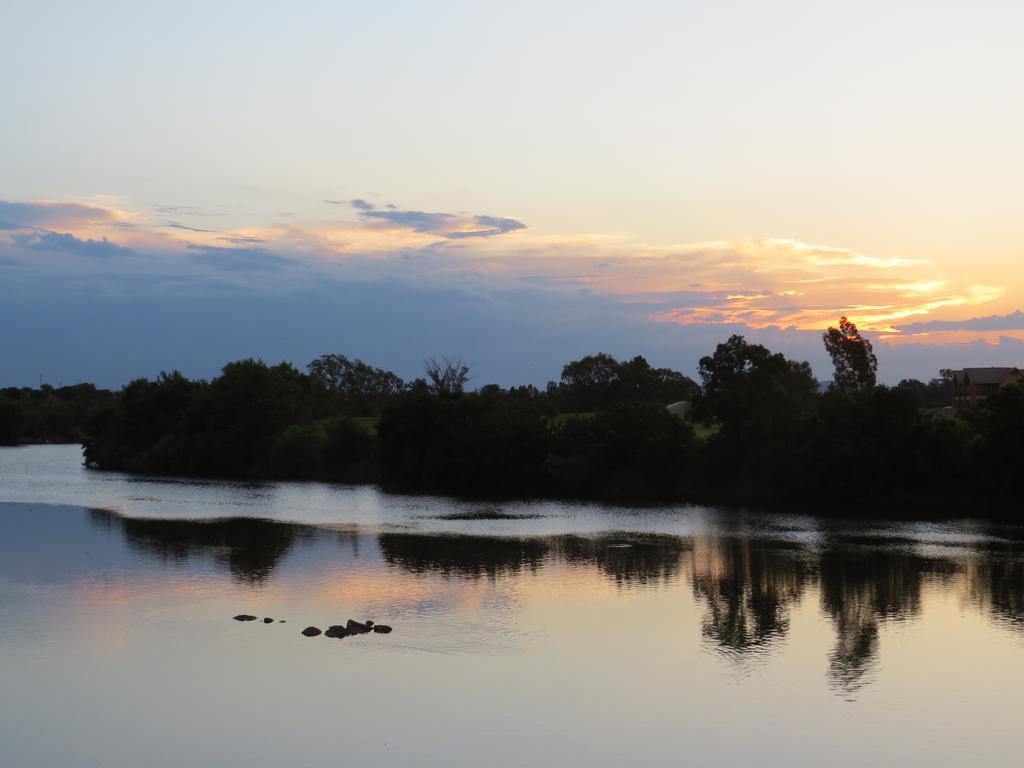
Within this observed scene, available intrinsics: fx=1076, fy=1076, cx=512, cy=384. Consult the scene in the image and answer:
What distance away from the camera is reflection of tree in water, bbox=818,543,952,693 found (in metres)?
22.5

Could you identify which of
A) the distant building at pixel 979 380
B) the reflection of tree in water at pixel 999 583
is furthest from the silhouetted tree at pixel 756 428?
the distant building at pixel 979 380

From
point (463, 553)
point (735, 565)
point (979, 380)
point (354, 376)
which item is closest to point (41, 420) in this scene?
point (354, 376)

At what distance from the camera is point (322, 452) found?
76.9 meters

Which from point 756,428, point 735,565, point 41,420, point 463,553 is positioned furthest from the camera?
point 41,420

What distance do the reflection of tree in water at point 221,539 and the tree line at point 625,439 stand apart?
63.4 feet

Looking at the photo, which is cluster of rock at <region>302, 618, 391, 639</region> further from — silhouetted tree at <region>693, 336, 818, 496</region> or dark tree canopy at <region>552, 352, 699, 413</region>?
dark tree canopy at <region>552, 352, 699, 413</region>

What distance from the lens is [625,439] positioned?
59.0m

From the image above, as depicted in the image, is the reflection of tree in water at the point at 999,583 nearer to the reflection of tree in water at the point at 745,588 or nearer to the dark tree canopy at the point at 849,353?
the reflection of tree in water at the point at 745,588

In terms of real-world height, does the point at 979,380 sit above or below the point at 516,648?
above

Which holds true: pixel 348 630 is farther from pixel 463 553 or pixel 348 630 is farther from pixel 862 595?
pixel 862 595

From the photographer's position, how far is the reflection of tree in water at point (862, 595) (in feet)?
74.0

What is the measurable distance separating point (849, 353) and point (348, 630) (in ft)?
219

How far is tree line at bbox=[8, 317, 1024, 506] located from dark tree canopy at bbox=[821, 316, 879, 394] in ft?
0.36

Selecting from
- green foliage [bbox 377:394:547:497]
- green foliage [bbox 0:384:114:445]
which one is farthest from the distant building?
green foliage [bbox 0:384:114:445]
